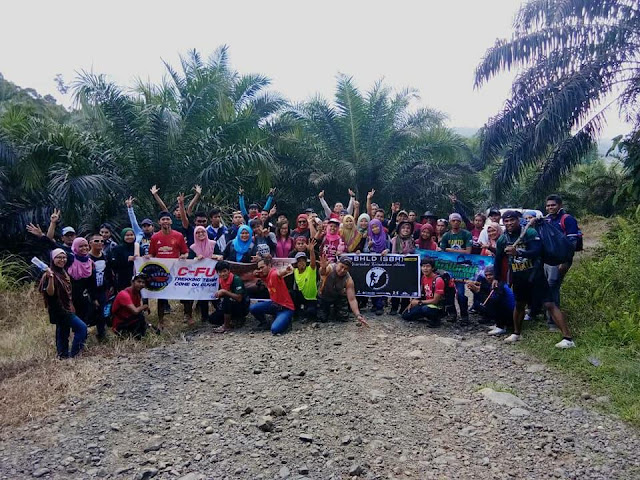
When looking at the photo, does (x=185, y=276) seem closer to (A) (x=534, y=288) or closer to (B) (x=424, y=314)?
(B) (x=424, y=314)

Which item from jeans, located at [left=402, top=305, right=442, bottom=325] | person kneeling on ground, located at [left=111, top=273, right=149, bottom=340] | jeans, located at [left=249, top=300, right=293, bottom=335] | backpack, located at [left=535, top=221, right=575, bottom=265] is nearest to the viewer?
backpack, located at [left=535, top=221, right=575, bottom=265]

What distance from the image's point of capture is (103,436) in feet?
16.0

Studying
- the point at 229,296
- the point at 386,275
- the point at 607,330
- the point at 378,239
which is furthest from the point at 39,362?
the point at 607,330

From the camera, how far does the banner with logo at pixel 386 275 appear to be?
8.41m

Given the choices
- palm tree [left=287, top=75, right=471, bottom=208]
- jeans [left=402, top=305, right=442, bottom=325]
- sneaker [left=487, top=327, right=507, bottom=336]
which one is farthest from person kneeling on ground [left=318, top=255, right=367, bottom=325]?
palm tree [left=287, top=75, right=471, bottom=208]

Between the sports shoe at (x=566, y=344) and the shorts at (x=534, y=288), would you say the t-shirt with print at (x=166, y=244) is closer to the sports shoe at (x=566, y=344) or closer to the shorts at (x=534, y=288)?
the shorts at (x=534, y=288)

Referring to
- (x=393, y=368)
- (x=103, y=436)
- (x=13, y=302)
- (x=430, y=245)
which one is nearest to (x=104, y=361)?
(x=103, y=436)

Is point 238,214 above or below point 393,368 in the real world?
above

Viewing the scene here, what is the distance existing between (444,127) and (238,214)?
10682mm

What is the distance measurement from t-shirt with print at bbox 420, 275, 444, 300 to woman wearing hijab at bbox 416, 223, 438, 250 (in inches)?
32.2

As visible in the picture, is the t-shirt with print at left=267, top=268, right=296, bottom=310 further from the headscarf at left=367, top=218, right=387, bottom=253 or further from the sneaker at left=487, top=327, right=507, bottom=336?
the sneaker at left=487, top=327, right=507, bottom=336

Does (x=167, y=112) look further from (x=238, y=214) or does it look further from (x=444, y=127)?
(x=444, y=127)

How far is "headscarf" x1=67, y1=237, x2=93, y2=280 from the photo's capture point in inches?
277

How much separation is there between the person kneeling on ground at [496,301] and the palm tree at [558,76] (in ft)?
13.1
